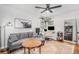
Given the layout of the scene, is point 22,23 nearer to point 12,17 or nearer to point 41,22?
point 12,17

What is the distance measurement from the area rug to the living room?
16 millimetres

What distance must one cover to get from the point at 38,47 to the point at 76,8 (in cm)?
87

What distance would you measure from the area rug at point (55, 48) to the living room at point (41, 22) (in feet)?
0.05

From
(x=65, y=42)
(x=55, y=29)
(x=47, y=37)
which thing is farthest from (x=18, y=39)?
(x=65, y=42)

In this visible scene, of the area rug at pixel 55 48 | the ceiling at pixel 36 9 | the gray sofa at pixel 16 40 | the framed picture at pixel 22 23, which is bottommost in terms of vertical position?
the area rug at pixel 55 48

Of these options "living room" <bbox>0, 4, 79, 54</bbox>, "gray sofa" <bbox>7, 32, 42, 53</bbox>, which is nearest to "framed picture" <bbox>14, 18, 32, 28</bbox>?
"living room" <bbox>0, 4, 79, 54</bbox>

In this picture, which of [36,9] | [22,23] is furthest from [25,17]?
[36,9]

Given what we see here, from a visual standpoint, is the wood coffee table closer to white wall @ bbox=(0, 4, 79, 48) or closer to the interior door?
white wall @ bbox=(0, 4, 79, 48)

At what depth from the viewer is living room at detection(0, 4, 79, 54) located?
198 cm

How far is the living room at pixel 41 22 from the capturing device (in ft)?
6.48

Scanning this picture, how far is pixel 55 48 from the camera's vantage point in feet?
6.64

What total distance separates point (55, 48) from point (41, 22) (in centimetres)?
48

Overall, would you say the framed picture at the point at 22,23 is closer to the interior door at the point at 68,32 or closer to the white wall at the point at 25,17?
the white wall at the point at 25,17

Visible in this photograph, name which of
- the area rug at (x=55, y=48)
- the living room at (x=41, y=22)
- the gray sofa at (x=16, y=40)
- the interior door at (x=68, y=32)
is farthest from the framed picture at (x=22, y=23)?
the interior door at (x=68, y=32)
